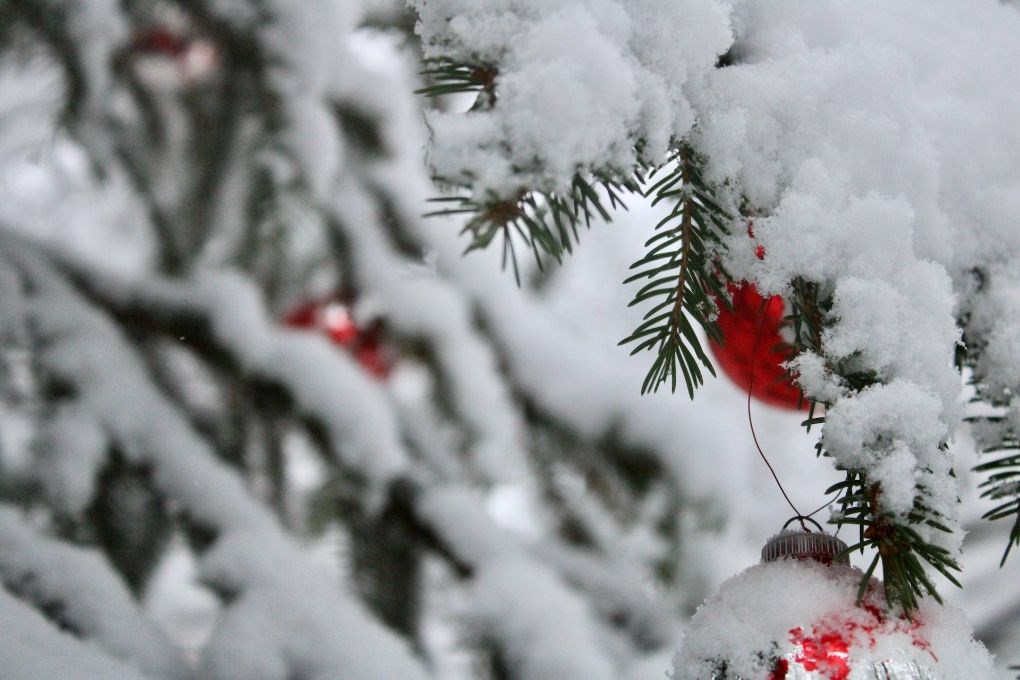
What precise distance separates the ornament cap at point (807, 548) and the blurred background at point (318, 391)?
0.53 m

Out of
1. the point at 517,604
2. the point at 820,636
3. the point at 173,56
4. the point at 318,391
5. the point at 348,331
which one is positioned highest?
the point at 173,56

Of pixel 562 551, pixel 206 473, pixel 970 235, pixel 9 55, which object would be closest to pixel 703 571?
pixel 562 551

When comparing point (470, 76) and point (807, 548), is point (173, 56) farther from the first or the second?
point (807, 548)

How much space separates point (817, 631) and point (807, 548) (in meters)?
0.06

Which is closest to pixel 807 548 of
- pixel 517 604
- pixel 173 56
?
pixel 517 604

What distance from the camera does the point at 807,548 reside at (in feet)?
1.61

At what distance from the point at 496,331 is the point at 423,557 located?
396 millimetres

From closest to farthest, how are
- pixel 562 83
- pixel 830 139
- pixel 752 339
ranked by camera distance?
pixel 562 83, pixel 830 139, pixel 752 339

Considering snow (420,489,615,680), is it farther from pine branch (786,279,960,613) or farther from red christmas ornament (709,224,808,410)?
pine branch (786,279,960,613)

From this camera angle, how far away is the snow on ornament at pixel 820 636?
43cm

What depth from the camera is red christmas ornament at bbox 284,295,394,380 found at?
1.30 m

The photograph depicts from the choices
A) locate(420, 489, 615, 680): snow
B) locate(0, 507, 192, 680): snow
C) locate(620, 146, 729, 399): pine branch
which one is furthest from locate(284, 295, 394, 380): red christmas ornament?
locate(620, 146, 729, 399): pine branch

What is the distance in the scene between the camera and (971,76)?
55 centimetres

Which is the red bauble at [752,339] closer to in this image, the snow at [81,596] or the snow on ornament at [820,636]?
the snow on ornament at [820,636]
